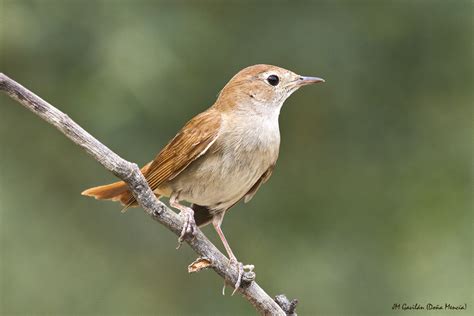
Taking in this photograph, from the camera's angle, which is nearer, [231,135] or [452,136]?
[231,135]

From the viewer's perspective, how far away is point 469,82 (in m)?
7.31

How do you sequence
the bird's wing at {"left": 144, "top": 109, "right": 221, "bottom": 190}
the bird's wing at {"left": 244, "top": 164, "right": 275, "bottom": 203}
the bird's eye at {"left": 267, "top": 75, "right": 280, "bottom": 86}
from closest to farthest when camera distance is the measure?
the bird's wing at {"left": 144, "top": 109, "right": 221, "bottom": 190}
the bird's wing at {"left": 244, "top": 164, "right": 275, "bottom": 203}
the bird's eye at {"left": 267, "top": 75, "right": 280, "bottom": 86}

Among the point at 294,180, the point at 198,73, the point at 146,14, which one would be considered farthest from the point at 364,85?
the point at 146,14

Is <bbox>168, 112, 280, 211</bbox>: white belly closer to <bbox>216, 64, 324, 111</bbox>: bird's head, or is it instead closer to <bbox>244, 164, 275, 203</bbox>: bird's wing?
<bbox>244, 164, 275, 203</bbox>: bird's wing

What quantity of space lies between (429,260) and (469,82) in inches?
69.7

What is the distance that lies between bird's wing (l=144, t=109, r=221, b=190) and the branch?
0.69m

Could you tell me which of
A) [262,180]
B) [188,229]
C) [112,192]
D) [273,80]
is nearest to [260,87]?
[273,80]

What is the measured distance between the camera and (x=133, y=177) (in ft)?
12.6

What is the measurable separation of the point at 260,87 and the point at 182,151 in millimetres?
826

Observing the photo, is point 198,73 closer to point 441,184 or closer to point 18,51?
point 18,51

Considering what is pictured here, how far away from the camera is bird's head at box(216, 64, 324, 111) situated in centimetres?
527

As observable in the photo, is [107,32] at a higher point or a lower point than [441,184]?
higher

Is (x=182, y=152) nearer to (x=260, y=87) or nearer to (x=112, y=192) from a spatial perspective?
(x=112, y=192)

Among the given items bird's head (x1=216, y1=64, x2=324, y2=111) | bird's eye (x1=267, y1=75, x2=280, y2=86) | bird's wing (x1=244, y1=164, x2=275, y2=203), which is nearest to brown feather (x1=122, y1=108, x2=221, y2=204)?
bird's head (x1=216, y1=64, x2=324, y2=111)
